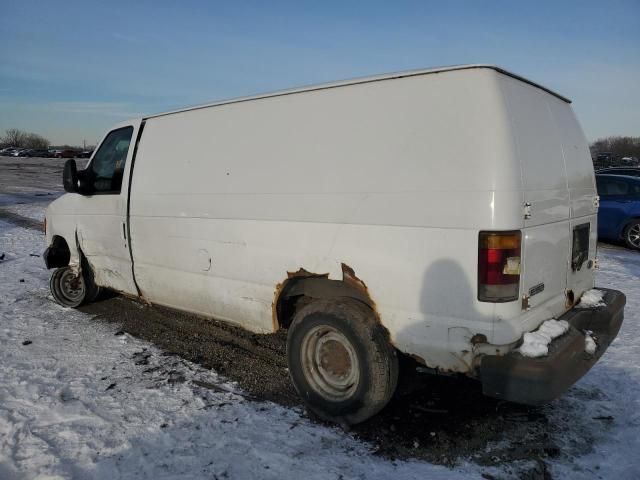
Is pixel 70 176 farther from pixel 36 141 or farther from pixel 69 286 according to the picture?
pixel 36 141

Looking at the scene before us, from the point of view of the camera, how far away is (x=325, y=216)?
3592 mm

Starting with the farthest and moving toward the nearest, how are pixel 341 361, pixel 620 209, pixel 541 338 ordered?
1. pixel 620 209
2. pixel 341 361
3. pixel 541 338

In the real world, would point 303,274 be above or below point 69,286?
above

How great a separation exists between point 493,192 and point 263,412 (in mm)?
2294

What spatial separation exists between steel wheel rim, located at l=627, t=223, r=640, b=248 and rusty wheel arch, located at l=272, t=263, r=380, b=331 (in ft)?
34.0

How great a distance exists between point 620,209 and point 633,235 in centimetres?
66

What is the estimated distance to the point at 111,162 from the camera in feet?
18.3

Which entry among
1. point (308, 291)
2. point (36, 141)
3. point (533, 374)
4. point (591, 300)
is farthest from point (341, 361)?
point (36, 141)

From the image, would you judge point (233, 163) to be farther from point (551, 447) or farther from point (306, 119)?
point (551, 447)

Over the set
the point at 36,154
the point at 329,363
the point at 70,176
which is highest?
the point at 36,154

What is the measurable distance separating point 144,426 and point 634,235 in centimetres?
1175

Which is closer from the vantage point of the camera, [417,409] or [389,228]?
[389,228]

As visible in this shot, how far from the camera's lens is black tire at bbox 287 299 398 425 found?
3.42 meters

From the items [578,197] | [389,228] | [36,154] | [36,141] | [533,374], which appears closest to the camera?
[533,374]
